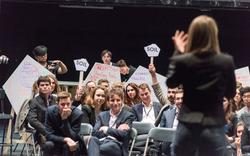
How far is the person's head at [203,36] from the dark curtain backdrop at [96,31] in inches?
349

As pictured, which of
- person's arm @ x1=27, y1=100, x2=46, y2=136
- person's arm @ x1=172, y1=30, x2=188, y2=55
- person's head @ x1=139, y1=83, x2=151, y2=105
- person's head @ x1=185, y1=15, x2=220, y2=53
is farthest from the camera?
person's head @ x1=139, y1=83, x2=151, y2=105

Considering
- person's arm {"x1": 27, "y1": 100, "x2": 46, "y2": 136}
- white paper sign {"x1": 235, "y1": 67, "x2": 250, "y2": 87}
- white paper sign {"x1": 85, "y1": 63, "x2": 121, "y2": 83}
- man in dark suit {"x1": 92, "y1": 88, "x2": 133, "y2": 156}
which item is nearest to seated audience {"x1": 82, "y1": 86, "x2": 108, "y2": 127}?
man in dark suit {"x1": 92, "y1": 88, "x2": 133, "y2": 156}

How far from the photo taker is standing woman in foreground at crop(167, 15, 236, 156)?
4.72 metres

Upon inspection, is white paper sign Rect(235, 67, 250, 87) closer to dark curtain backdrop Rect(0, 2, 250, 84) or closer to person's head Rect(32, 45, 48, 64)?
dark curtain backdrop Rect(0, 2, 250, 84)

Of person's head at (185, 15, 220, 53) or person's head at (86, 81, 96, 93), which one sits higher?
person's head at (185, 15, 220, 53)

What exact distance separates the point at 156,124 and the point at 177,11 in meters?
5.82

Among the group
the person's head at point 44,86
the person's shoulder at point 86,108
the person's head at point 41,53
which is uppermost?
the person's head at point 41,53

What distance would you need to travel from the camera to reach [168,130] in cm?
780

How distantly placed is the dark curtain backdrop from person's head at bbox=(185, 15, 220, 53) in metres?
8.86

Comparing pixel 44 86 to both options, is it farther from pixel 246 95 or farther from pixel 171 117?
pixel 246 95

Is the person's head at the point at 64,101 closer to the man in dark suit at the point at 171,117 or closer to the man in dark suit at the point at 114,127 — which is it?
the man in dark suit at the point at 114,127

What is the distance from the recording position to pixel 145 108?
9039mm

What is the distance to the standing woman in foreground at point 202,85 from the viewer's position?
4719mm

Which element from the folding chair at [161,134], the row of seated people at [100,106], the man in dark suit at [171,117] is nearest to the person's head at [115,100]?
the row of seated people at [100,106]
